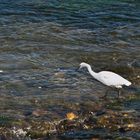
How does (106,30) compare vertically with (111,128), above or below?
above

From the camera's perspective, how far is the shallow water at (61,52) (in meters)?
13.5

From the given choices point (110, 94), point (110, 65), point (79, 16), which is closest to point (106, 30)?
point (79, 16)

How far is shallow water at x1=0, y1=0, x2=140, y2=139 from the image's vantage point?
1352cm

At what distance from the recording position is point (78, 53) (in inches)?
693

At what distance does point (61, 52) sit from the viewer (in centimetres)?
1759

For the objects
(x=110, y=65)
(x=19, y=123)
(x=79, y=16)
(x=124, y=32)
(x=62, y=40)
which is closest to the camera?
(x=19, y=123)

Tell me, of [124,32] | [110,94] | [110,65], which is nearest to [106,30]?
[124,32]

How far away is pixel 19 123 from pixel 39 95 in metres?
1.78

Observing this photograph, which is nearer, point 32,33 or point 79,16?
point 32,33

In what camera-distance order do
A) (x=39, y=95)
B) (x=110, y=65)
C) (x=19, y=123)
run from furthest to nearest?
1. (x=110, y=65)
2. (x=39, y=95)
3. (x=19, y=123)

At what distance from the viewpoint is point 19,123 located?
12.2 metres

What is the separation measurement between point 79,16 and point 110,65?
579 centimetres

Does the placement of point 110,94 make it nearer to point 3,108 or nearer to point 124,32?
point 3,108

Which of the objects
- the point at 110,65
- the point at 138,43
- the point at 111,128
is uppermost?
the point at 138,43
